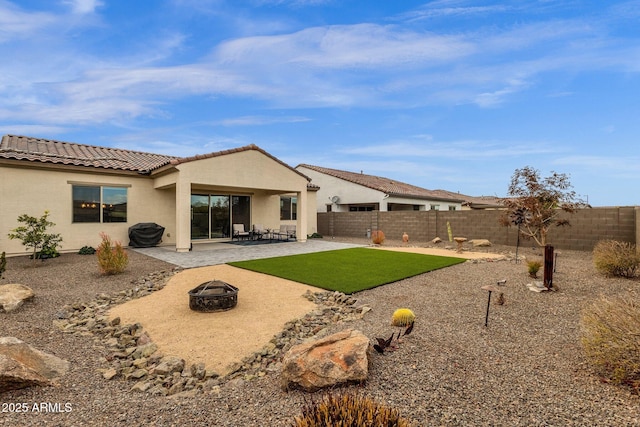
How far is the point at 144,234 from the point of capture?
13.3 meters

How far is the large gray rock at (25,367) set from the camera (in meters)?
3.16

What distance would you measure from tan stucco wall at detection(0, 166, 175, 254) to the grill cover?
0.57m

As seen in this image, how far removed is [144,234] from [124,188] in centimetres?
226

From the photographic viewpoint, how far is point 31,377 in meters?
3.29

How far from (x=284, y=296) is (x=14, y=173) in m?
11.7

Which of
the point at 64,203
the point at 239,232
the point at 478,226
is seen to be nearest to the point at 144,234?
the point at 64,203

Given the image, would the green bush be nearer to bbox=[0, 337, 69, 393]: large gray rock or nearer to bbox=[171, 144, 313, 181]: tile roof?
bbox=[171, 144, 313, 181]: tile roof

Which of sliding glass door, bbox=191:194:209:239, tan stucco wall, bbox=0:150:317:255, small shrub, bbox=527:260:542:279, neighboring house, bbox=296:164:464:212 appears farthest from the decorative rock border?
neighboring house, bbox=296:164:464:212

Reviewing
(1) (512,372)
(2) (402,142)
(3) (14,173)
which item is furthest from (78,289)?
(2) (402,142)

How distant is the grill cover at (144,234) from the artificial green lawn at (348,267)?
5.76 m

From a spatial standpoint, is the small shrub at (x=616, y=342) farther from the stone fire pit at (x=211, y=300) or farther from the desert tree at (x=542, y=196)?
Answer: the desert tree at (x=542, y=196)

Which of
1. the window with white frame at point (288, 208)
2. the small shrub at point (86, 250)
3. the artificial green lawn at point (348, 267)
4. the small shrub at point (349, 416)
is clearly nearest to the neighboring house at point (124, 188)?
the small shrub at point (86, 250)

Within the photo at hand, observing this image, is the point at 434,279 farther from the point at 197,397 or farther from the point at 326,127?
the point at 326,127

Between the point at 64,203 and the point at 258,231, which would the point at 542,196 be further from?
the point at 64,203
